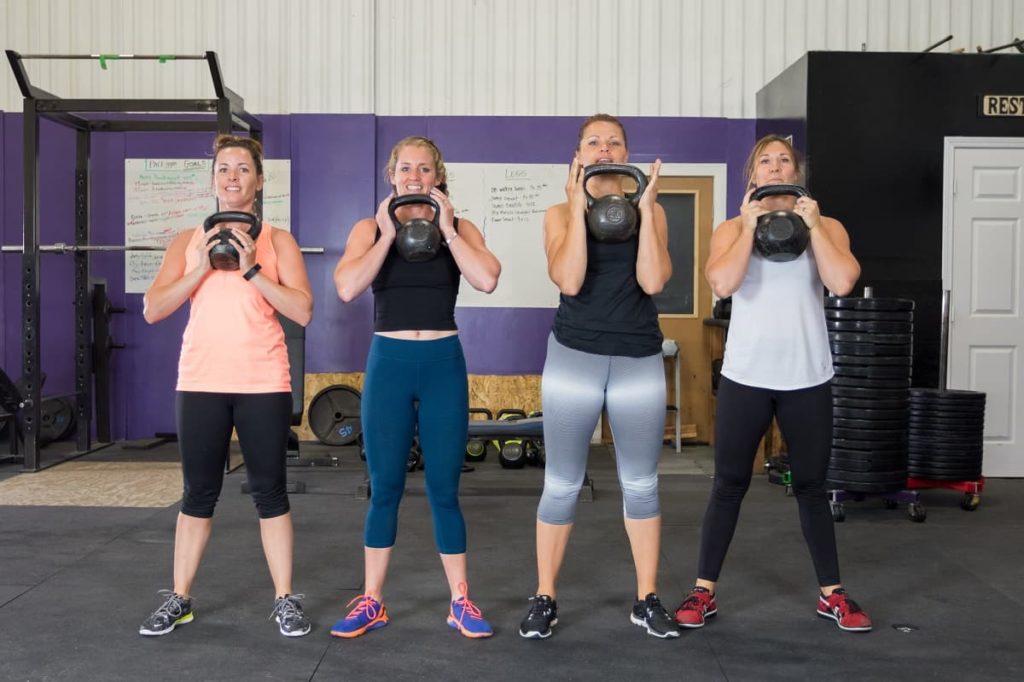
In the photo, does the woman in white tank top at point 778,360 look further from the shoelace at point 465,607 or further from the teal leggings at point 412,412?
the teal leggings at point 412,412

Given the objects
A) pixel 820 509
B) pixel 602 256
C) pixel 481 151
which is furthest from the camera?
pixel 481 151

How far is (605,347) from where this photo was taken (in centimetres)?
243

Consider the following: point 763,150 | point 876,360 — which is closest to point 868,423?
point 876,360

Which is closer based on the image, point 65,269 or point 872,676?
point 872,676

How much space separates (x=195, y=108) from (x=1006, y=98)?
4336mm

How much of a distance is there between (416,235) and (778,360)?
0.98 m

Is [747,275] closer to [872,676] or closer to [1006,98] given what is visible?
[872,676]

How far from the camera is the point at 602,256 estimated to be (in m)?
2.46

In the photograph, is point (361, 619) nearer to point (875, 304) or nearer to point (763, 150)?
point (763, 150)

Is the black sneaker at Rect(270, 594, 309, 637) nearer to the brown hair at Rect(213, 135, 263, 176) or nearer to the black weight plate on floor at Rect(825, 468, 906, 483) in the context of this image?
the brown hair at Rect(213, 135, 263, 176)

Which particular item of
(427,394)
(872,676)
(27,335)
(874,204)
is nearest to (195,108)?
(27,335)

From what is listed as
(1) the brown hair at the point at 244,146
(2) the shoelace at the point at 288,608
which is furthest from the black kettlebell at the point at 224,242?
(2) the shoelace at the point at 288,608

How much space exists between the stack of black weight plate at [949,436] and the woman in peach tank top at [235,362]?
3.03 metres

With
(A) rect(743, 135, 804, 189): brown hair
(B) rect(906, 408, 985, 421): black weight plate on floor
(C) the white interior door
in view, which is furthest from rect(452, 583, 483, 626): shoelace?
(C) the white interior door
